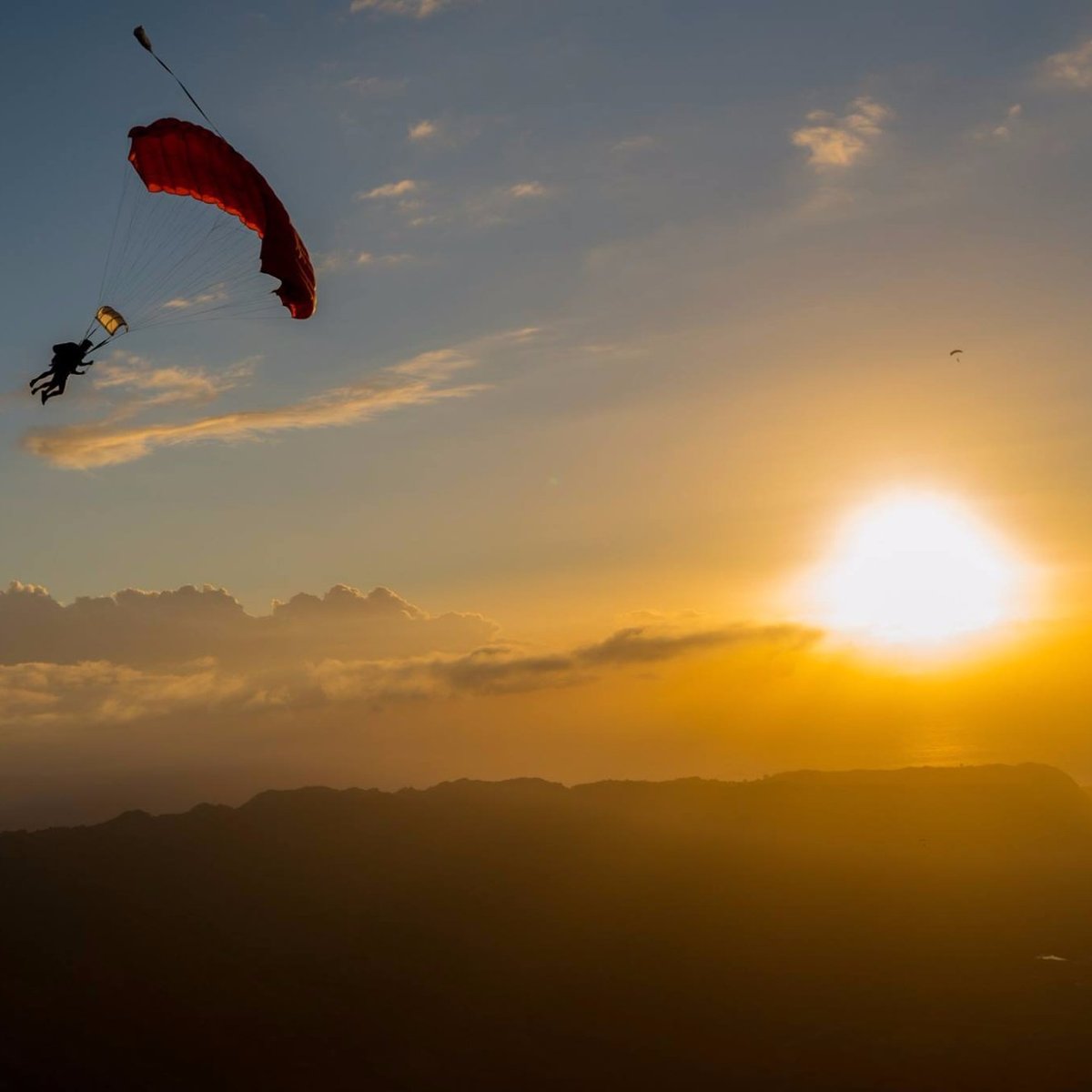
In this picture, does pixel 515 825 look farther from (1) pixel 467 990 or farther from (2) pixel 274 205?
(2) pixel 274 205

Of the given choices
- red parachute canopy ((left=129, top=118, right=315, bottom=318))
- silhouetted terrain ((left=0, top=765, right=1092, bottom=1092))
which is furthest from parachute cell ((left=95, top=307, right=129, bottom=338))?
silhouetted terrain ((left=0, top=765, right=1092, bottom=1092))

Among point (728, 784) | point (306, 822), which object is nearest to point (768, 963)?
point (728, 784)

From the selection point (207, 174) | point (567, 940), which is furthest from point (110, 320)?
point (567, 940)

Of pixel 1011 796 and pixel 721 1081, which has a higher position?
pixel 1011 796

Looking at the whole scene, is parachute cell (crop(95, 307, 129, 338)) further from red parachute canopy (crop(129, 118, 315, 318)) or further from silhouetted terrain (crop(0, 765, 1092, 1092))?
silhouetted terrain (crop(0, 765, 1092, 1092))

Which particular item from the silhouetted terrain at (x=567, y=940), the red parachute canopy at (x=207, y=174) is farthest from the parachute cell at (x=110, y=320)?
the silhouetted terrain at (x=567, y=940)

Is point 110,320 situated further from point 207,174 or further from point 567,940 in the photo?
point 567,940

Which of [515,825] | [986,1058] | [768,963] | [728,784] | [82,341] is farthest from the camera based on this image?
[728,784]

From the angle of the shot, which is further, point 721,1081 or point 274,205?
point 721,1081
